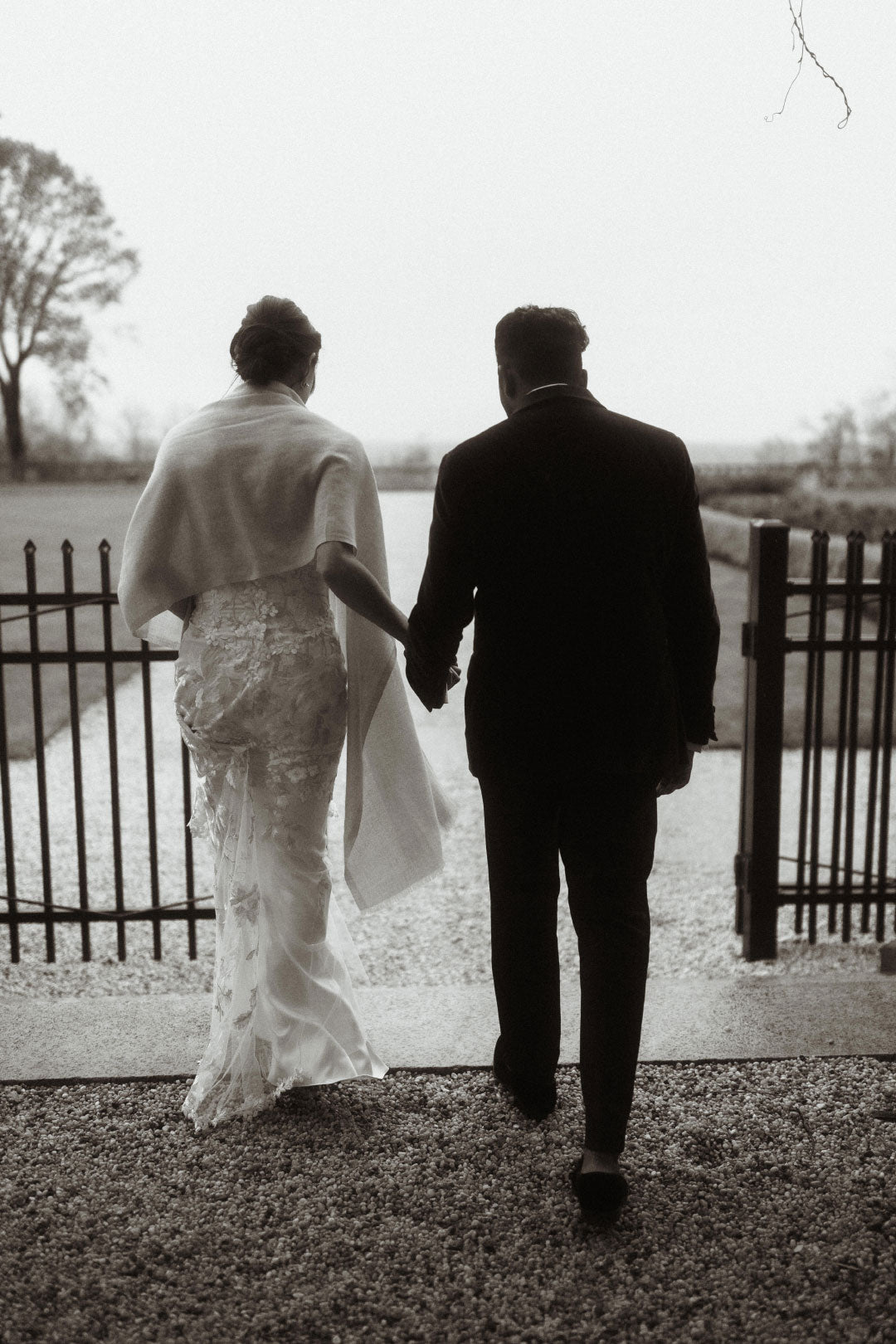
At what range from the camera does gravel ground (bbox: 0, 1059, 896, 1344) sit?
6.38 feet

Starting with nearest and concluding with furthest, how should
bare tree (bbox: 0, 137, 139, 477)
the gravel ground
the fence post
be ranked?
the gravel ground
the fence post
bare tree (bbox: 0, 137, 139, 477)

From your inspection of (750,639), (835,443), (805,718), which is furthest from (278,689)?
(835,443)

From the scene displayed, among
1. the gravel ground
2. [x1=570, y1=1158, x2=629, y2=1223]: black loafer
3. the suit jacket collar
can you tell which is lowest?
the gravel ground

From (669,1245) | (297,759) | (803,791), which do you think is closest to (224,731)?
(297,759)

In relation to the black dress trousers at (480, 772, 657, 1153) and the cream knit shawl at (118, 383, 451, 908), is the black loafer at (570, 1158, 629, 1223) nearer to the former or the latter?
the black dress trousers at (480, 772, 657, 1153)

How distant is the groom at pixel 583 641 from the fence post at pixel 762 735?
149 cm

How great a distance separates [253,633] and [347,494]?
0.39 m

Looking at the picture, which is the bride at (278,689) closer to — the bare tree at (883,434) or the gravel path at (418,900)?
the gravel path at (418,900)

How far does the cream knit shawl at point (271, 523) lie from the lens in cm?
249

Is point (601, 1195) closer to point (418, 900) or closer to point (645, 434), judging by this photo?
point (645, 434)

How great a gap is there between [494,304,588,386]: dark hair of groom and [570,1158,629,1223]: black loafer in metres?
1.56

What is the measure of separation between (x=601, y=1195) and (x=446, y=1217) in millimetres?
304

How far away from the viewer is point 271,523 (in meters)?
2.52


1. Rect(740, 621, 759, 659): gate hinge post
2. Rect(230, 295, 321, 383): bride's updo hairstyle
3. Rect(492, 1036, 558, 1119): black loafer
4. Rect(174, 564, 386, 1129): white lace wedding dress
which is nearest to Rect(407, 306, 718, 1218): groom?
Rect(492, 1036, 558, 1119): black loafer
